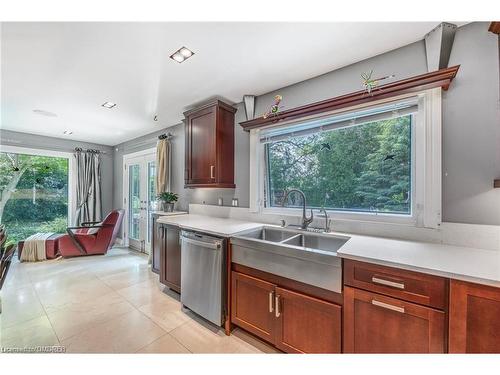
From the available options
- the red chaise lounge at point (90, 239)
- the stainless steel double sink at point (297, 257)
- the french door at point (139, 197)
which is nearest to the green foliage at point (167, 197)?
the french door at point (139, 197)

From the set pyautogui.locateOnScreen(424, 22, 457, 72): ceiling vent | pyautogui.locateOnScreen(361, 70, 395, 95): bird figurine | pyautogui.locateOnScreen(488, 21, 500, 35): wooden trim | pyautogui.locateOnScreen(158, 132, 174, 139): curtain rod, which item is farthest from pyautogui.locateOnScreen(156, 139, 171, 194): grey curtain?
pyautogui.locateOnScreen(488, 21, 500, 35): wooden trim

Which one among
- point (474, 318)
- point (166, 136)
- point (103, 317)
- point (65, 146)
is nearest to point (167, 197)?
point (166, 136)

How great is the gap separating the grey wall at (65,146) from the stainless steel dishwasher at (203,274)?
4240mm

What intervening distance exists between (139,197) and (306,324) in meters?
4.25

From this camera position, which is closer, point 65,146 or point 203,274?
point 203,274

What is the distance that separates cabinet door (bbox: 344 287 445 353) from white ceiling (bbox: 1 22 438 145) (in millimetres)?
1787

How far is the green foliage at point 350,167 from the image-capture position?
5.62 feet

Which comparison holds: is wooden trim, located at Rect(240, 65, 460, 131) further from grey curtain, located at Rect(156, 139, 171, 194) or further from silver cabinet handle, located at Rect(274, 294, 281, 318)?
grey curtain, located at Rect(156, 139, 171, 194)

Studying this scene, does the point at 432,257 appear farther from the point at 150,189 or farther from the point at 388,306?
the point at 150,189

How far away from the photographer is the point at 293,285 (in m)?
1.48

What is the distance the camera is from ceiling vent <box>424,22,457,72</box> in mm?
1413
